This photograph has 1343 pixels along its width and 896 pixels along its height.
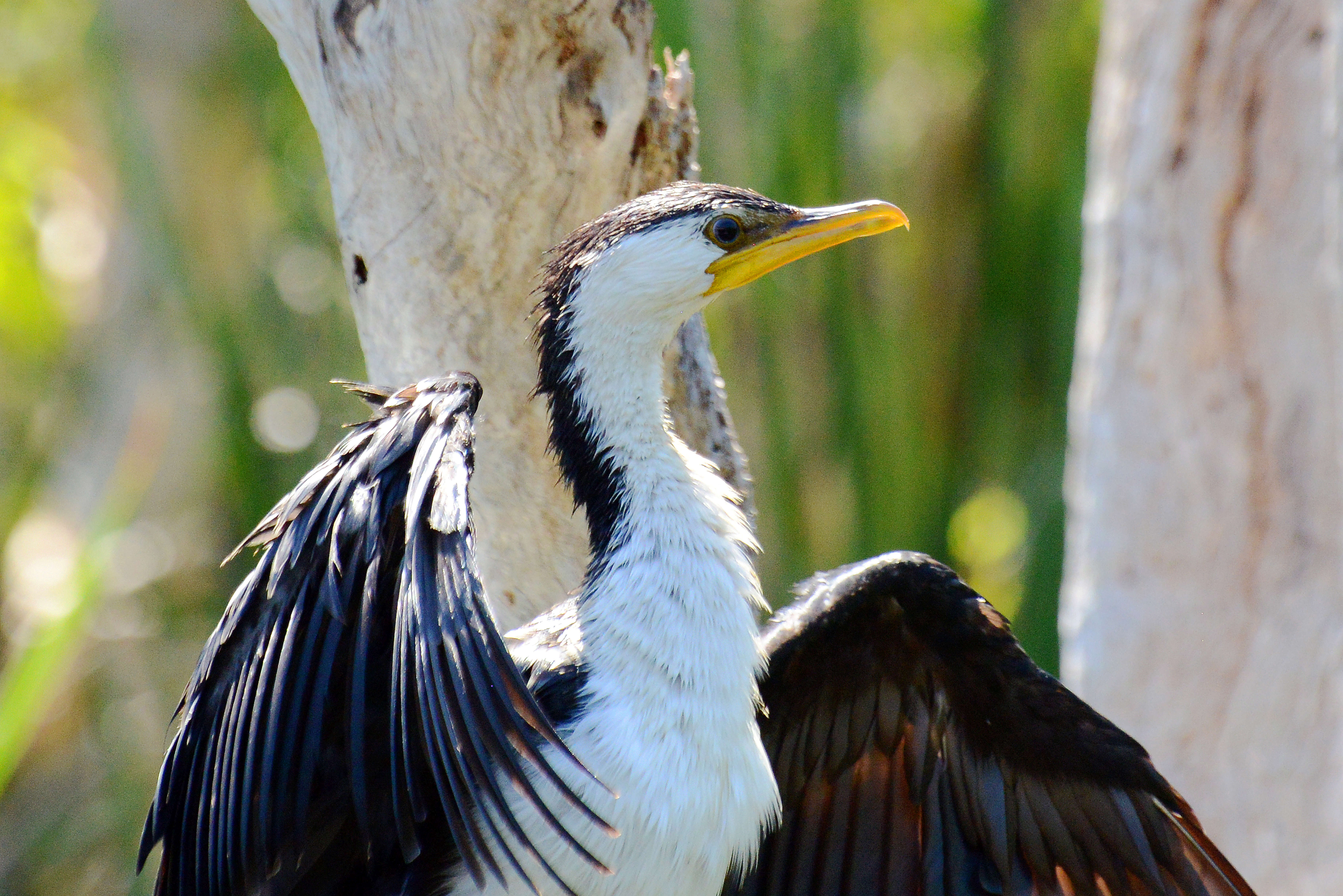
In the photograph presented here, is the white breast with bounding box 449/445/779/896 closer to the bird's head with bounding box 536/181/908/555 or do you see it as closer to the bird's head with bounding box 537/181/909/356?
the bird's head with bounding box 536/181/908/555

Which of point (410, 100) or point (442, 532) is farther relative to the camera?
point (410, 100)

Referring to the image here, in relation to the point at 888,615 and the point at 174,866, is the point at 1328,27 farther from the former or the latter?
the point at 174,866

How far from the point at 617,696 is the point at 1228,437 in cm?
185

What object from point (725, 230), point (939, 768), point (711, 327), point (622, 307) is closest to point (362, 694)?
point (622, 307)

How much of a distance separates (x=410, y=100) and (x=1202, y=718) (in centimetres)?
222

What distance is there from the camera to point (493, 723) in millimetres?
1489

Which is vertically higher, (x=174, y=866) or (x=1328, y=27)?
(x=1328, y=27)

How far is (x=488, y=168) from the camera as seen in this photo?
85.3 inches

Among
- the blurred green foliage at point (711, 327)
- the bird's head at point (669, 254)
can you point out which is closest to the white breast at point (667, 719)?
the bird's head at point (669, 254)

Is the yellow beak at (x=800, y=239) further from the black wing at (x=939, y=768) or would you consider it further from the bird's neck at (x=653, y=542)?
the black wing at (x=939, y=768)

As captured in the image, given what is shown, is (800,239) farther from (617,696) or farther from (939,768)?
(939,768)

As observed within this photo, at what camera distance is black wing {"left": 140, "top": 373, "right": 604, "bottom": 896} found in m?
1.50

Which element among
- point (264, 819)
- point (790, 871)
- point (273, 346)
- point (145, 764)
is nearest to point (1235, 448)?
point (790, 871)

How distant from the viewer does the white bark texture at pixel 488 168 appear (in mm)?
2109
